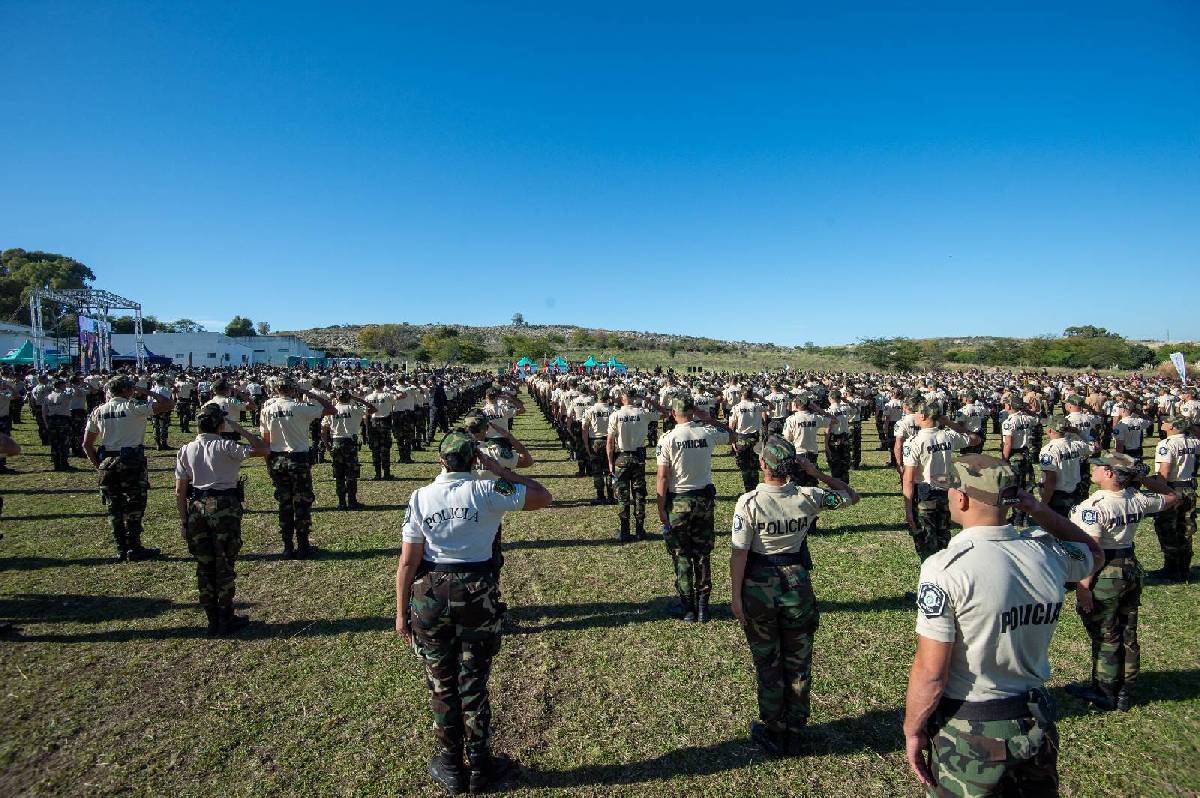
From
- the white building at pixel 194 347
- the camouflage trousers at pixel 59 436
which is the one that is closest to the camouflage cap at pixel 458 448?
the camouflage trousers at pixel 59 436

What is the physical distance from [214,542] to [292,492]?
259cm

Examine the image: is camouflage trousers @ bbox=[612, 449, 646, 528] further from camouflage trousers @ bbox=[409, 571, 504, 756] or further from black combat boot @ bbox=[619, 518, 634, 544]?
camouflage trousers @ bbox=[409, 571, 504, 756]

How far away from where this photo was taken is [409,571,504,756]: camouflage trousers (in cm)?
375

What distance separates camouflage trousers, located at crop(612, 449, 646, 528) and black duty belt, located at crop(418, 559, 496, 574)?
219 inches

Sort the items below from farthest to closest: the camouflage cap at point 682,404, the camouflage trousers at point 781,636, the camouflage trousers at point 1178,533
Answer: the camouflage trousers at point 1178,533 < the camouflage cap at point 682,404 < the camouflage trousers at point 781,636

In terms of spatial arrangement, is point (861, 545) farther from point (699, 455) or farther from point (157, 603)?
point (157, 603)

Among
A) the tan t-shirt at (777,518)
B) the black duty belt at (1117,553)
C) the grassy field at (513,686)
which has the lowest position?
the grassy field at (513,686)

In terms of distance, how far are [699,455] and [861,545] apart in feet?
14.9

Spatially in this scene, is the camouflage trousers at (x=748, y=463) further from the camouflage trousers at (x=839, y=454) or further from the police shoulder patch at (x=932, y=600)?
the police shoulder patch at (x=932, y=600)

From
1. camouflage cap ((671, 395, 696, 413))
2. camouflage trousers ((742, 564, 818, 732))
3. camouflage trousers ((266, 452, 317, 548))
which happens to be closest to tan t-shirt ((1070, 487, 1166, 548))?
camouflage trousers ((742, 564, 818, 732))

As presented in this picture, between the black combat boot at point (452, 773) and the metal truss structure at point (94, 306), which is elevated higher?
the metal truss structure at point (94, 306)

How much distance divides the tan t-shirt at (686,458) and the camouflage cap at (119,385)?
7728mm

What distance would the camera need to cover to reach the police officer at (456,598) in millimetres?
3771

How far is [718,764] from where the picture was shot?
4223 millimetres
